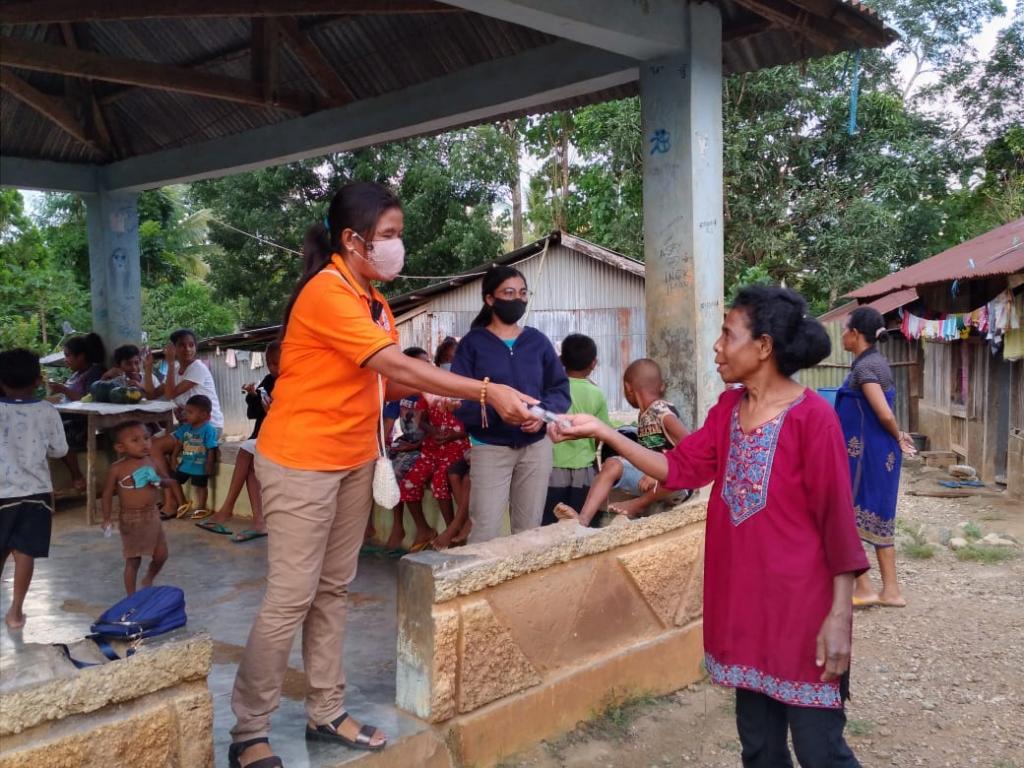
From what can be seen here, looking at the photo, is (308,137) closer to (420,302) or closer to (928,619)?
(928,619)

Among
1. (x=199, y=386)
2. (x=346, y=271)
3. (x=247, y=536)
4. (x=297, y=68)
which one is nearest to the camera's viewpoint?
(x=346, y=271)

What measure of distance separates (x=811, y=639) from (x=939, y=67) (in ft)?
71.3

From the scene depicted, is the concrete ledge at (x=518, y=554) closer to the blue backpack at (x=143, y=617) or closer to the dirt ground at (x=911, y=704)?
the dirt ground at (x=911, y=704)

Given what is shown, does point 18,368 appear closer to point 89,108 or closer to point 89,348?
point 89,348

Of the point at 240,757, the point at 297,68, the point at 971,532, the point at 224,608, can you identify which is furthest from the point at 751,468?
the point at 971,532

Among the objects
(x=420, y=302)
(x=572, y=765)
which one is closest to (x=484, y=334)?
(x=572, y=765)

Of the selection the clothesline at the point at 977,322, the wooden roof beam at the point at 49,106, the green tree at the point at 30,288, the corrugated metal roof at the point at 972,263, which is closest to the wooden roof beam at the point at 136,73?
the wooden roof beam at the point at 49,106

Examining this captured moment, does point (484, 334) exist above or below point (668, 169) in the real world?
below

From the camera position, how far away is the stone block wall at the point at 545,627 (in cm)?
324

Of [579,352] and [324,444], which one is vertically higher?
[579,352]

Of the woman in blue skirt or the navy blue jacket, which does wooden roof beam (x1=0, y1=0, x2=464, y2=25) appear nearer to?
the navy blue jacket

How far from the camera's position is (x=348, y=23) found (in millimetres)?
6227

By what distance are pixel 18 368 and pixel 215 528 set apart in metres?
2.26

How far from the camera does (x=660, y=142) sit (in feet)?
16.2
